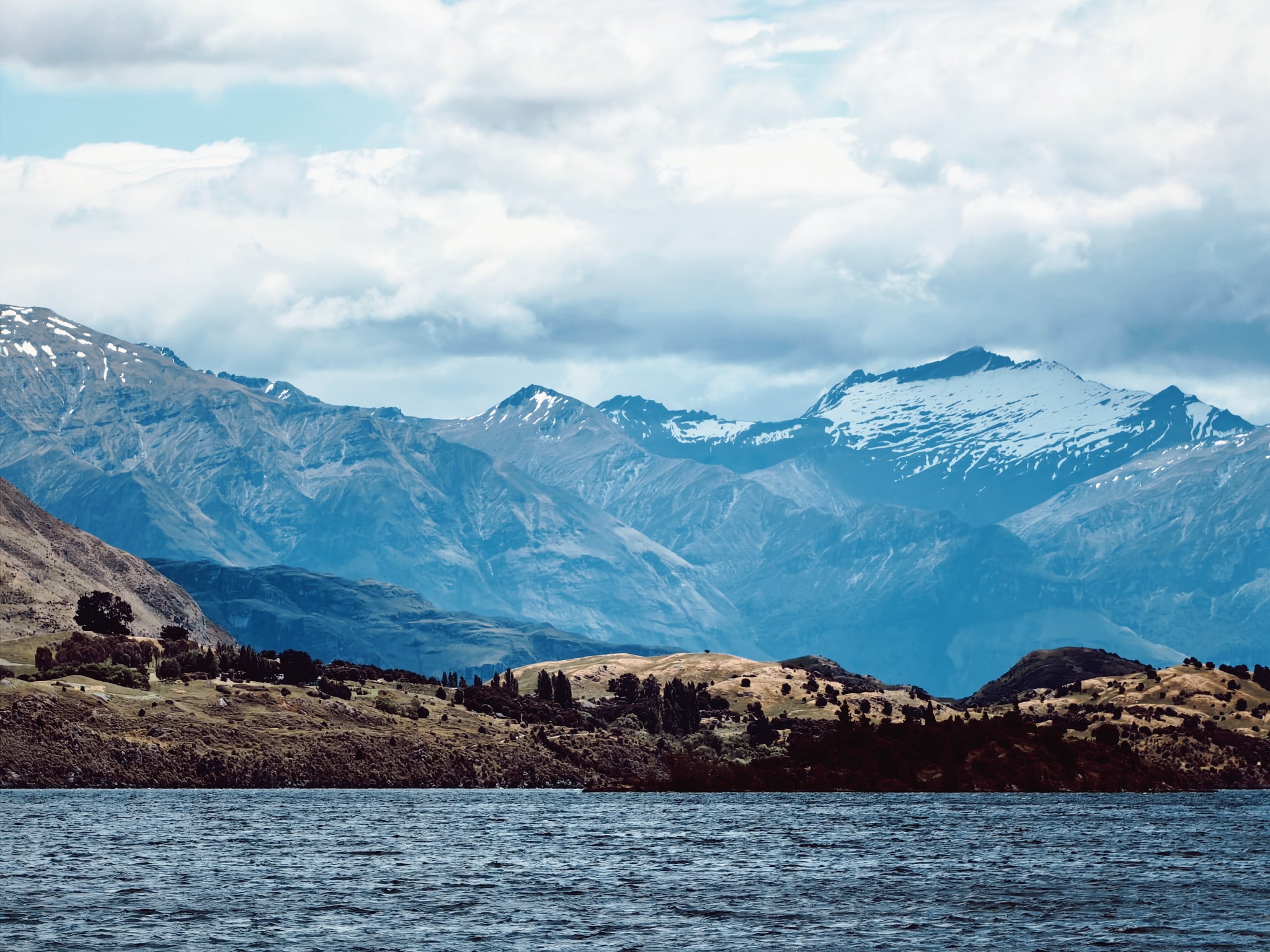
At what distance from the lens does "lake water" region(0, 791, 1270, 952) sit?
92062 mm

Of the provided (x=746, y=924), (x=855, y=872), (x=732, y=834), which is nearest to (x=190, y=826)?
(x=732, y=834)

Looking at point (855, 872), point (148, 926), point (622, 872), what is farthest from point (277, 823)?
point (148, 926)

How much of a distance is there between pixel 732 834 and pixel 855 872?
4279cm

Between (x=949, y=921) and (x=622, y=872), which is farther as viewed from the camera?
(x=622, y=872)

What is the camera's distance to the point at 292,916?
100000 millimetres

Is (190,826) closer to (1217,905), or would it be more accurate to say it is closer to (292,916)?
(292,916)

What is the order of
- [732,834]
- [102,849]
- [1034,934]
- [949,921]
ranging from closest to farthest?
[1034,934]
[949,921]
[102,849]
[732,834]

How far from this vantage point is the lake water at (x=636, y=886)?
302ft

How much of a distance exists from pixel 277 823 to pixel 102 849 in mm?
40789

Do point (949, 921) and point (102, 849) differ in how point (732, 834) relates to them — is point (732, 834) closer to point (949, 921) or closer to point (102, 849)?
point (102, 849)

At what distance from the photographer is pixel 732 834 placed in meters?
171

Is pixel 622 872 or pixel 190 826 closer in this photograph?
pixel 622 872

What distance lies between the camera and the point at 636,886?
11888 centimetres

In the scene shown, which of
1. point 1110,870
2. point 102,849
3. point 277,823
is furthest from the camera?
point 277,823
